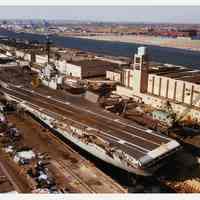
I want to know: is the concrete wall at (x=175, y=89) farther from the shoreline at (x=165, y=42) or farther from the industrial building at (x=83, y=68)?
the shoreline at (x=165, y=42)

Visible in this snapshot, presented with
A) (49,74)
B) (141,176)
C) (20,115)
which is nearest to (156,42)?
(49,74)

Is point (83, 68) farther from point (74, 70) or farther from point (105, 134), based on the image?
point (105, 134)

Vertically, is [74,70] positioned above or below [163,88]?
below

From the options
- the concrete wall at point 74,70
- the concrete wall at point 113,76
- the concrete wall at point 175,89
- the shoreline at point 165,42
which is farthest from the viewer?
the shoreline at point 165,42

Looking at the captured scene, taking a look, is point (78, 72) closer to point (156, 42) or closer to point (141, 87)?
point (141, 87)

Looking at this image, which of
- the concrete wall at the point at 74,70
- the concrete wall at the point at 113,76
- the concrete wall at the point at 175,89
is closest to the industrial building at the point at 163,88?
the concrete wall at the point at 175,89

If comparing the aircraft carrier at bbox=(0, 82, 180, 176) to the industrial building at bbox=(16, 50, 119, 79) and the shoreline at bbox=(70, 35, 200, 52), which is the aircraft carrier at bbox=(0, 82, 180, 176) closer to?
the industrial building at bbox=(16, 50, 119, 79)

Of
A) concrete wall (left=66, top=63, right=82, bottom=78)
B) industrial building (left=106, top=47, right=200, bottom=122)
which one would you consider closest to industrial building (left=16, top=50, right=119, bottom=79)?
concrete wall (left=66, top=63, right=82, bottom=78)

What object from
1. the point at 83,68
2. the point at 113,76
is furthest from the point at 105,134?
the point at 83,68
